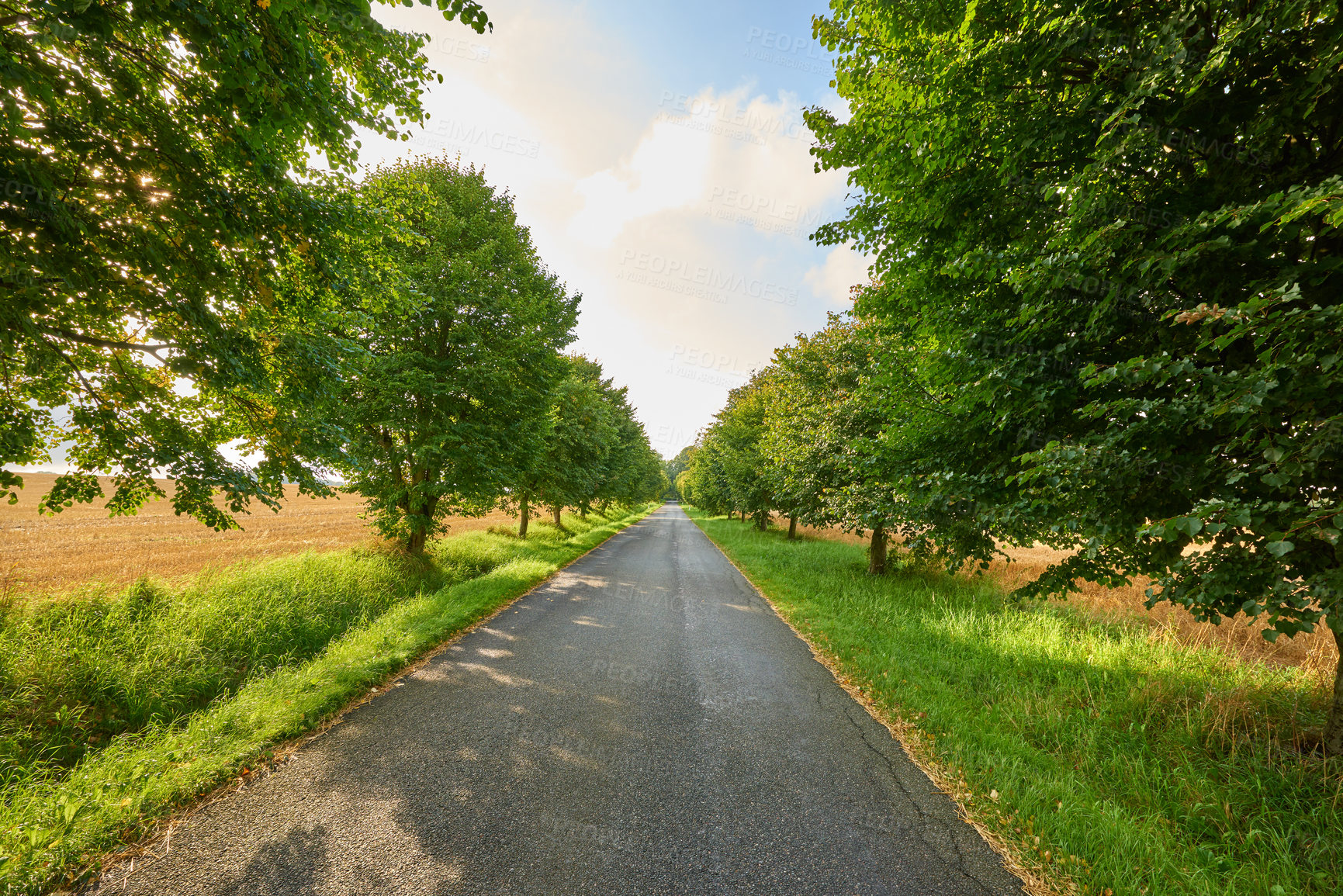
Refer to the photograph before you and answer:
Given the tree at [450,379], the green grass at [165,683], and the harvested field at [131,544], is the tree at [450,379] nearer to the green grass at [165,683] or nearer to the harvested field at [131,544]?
the harvested field at [131,544]

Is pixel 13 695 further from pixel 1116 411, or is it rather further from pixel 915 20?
pixel 915 20

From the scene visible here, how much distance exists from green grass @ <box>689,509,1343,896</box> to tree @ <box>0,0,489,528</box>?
778 centimetres

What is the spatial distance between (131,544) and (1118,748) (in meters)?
29.0

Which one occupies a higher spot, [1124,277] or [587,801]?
[1124,277]

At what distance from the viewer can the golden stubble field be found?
5891mm

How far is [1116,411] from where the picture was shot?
3.19 m

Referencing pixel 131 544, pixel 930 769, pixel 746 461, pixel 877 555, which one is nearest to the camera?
pixel 930 769

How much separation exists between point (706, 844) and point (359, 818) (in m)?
2.56

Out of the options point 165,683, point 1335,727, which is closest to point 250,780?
point 165,683

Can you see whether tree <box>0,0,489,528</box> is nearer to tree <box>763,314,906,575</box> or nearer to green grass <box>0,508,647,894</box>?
green grass <box>0,508,647,894</box>

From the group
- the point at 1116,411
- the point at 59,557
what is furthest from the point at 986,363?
the point at 59,557

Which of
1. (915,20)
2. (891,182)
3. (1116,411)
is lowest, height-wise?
(1116,411)

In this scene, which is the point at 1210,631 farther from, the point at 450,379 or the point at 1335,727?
the point at 450,379

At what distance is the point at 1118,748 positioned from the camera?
160 inches
